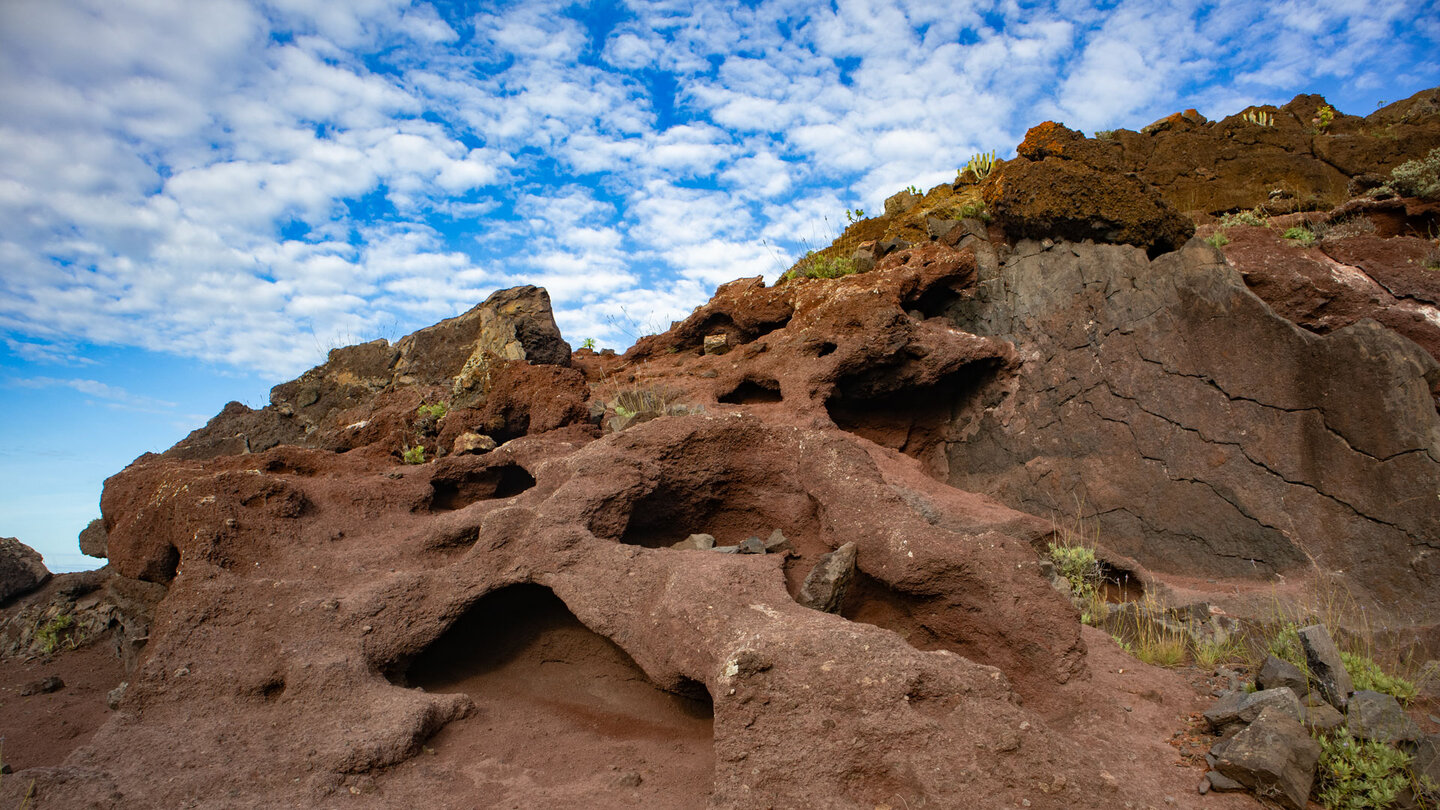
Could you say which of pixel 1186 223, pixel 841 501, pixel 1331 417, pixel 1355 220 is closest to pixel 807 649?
pixel 841 501

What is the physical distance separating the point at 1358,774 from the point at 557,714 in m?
4.33

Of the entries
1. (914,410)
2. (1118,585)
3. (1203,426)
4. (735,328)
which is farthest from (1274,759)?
(735,328)

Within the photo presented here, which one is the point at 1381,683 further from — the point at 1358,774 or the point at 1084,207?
the point at 1084,207

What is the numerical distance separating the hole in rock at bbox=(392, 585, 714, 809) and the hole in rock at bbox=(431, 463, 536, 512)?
1.87 metres

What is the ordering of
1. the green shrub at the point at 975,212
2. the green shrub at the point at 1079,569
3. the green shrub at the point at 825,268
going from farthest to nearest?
1. the green shrub at the point at 825,268
2. the green shrub at the point at 975,212
3. the green shrub at the point at 1079,569

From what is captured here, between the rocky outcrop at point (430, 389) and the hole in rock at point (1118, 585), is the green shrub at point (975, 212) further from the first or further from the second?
the rocky outcrop at point (430, 389)

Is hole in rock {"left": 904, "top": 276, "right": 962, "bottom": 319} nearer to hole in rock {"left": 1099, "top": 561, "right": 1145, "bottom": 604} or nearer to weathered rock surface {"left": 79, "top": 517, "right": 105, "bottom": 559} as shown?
hole in rock {"left": 1099, "top": 561, "right": 1145, "bottom": 604}

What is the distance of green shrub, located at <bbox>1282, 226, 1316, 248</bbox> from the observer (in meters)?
8.48

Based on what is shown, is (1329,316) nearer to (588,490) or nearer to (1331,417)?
(1331,417)

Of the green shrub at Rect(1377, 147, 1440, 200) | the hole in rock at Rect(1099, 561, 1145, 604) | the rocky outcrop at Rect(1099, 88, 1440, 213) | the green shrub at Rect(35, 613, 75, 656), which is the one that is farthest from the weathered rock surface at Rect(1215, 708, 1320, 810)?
the green shrub at Rect(35, 613, 75, 656)

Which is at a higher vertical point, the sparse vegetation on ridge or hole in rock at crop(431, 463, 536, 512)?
the sparse vegetation on ridge

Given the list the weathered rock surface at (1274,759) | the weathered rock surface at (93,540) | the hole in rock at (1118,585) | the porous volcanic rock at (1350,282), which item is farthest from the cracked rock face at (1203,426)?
the weathered rock surface at (93,540)

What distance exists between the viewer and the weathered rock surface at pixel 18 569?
751 centimetres

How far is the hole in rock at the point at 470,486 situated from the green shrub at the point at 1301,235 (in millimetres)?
8679
